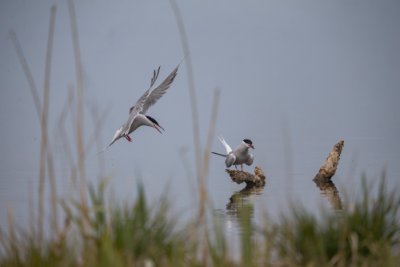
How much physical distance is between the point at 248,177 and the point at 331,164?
222cm

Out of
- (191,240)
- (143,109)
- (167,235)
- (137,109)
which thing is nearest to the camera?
(191,240)

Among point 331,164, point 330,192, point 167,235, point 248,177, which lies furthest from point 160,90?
point 167,235

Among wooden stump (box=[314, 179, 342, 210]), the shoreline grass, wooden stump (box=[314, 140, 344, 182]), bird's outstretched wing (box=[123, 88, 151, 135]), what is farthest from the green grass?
wooden stump (box=[314, 140, 344, 182])

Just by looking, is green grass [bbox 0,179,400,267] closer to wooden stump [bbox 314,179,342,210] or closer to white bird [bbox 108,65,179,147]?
wooden stump [bbox 314,179,342,210]

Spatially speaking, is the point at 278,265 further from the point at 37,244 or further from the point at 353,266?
the point at 37,244

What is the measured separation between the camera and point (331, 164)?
61.6 ft

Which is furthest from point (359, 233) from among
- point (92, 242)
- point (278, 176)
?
point (278, 176)

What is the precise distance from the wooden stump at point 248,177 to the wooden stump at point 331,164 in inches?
64.4

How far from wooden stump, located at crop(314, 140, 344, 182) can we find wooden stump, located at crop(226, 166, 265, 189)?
1.64 metres

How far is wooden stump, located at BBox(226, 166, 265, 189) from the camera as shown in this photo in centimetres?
1768

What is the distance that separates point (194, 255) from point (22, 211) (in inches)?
389

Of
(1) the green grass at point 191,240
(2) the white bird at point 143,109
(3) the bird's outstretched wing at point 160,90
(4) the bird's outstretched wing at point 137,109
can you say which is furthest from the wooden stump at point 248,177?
(1) the green grass at point 191,240

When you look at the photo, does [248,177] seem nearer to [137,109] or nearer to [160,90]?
[160,90]

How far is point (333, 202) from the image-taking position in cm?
1330
